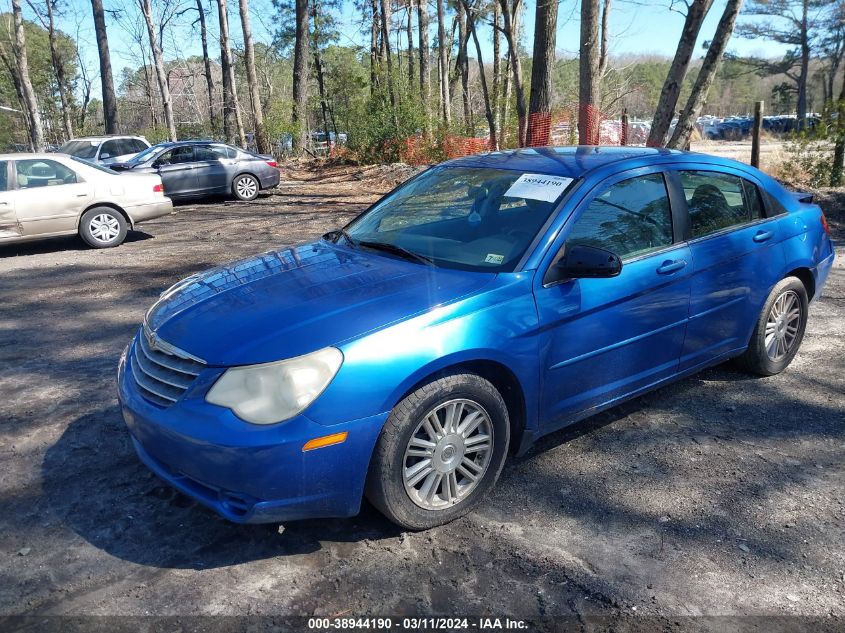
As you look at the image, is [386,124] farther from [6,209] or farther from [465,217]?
[465,217]

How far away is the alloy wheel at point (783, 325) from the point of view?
4.80m

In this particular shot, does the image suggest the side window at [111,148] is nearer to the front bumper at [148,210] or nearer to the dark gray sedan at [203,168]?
the dark gray sedan at [203,168]

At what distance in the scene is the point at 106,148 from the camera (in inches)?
670

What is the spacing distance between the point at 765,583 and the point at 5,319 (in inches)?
269

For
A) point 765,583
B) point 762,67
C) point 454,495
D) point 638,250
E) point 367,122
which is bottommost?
point 765,583

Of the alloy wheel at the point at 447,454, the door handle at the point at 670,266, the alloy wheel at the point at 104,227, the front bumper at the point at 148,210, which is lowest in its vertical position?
the alloy wheel at the point at 447,454

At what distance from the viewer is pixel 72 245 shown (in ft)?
35.8

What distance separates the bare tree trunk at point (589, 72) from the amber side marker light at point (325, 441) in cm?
1078

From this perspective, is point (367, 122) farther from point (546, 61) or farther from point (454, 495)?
point (454, 495)

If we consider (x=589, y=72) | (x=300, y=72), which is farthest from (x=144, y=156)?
(x=300, y=72)

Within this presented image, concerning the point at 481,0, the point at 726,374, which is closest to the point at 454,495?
the point at 726,374

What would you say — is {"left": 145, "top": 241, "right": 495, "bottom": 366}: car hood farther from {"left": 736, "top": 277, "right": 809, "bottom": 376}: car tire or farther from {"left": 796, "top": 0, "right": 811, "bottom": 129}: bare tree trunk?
{"left": 796, "top": 0, "right": 811, "bottom": 129}: bare tree trunk

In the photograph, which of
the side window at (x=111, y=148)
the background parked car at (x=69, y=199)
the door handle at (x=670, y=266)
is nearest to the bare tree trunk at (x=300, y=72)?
the side window at (x=111, y=148)

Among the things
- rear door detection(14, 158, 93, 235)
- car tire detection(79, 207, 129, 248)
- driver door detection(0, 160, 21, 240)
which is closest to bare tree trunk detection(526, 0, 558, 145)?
car tire detection(79, 207, 129, 248)
